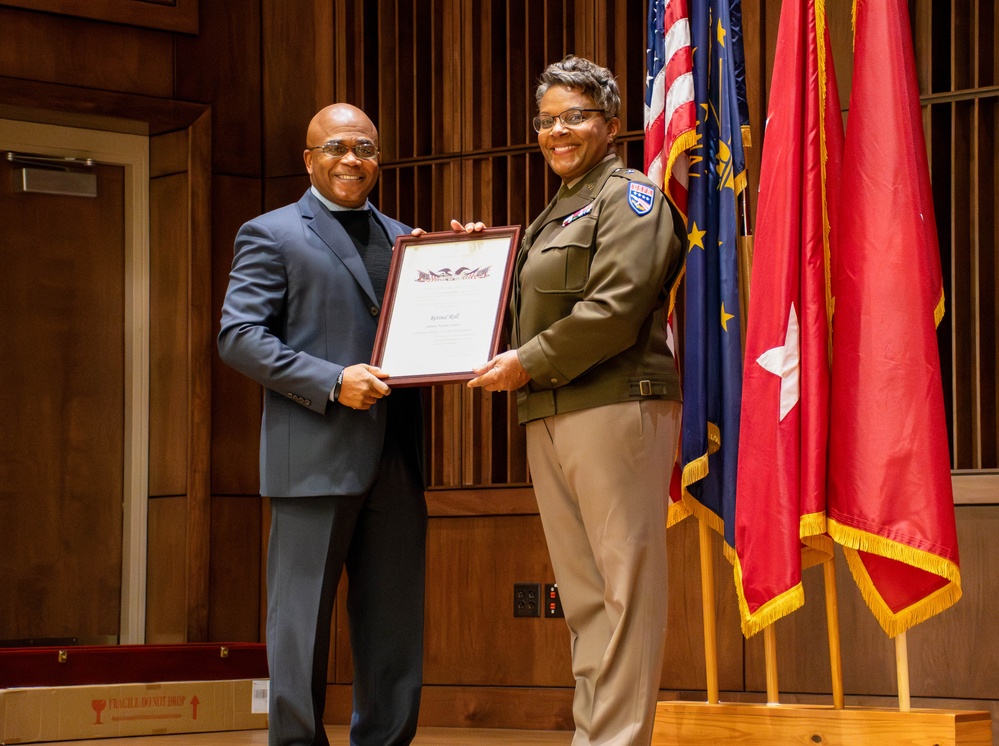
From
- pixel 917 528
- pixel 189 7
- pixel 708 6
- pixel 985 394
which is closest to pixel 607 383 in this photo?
pixel 917 528

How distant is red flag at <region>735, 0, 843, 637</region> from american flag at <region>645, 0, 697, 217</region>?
203 millimetres

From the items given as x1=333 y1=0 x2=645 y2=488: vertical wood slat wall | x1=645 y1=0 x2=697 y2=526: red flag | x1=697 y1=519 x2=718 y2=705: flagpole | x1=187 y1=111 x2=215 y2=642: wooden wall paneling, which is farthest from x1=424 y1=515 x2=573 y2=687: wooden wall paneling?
x1=645 y1=0 x2=697 y2=526: red flag

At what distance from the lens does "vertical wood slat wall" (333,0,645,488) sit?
444 centimetres

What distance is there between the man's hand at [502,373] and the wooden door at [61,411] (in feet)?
8.62

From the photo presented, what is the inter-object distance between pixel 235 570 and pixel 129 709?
2.71ft

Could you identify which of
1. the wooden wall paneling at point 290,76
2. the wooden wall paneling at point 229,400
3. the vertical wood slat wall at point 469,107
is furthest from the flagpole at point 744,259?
the wooden wall paneling at point 229,400

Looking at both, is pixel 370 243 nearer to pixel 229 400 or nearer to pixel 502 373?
pixel 502 373

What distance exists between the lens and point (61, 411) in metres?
4.96

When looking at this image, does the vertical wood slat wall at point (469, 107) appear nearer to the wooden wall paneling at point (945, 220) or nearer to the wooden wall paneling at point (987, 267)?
the wooden wall paneling at point (945, 220)

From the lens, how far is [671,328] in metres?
3.20

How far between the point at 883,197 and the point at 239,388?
275cm

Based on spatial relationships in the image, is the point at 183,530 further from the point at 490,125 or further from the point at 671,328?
the point at 671,328

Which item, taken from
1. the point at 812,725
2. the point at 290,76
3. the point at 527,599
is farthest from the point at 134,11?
the point at 812,725

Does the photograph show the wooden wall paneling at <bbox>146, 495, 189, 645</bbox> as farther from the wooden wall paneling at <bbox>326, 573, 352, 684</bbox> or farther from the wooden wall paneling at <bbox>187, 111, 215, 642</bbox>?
the wooden wall paneling at <bbox>326, 573, 352, 684</bbox>
